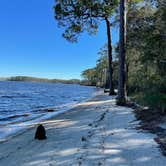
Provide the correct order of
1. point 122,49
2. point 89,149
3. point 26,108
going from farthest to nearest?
point 26,108 → point 122,49 → point 89,149

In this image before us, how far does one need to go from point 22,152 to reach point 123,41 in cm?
1041

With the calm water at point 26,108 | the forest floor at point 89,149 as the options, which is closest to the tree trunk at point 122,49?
the calm water at point 26,108

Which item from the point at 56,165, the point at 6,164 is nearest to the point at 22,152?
the point at 6,164

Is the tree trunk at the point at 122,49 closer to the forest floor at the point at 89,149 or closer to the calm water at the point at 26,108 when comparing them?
the calm water at the point at 26,108

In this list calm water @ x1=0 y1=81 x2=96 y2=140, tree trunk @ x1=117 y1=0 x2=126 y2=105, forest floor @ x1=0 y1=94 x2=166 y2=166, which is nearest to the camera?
forest floor @ x1=0 y1=94 x2=166 y2=166

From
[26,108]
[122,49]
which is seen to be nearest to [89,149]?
[122,49]

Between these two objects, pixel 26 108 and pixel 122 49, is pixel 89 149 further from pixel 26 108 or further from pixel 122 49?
pixel 26 108

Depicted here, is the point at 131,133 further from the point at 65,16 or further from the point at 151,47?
the point at 65,16

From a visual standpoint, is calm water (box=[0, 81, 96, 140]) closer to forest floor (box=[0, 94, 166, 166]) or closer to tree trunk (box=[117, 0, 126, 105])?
forest floor (box=[0, 94, 166, 166])

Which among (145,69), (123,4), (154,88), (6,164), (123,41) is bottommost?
(6,164)

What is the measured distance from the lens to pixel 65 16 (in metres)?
23.6

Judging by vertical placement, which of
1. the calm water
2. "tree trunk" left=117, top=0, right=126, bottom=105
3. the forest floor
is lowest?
the calm water

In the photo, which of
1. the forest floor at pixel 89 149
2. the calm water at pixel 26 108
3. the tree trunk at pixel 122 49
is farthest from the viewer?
the tree trunk at pixel 122 49

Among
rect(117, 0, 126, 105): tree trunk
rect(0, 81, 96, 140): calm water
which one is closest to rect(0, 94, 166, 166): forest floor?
rect(0, 81, 96, 140): calm water
